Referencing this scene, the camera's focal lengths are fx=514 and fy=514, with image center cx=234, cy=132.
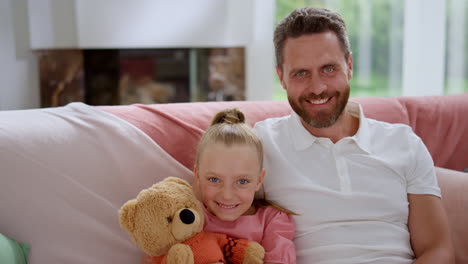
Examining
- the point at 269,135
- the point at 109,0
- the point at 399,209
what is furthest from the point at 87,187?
the point at 109,0

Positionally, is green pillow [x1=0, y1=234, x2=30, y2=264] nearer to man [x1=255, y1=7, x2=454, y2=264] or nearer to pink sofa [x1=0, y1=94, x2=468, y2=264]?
pink sofa [x1=0, y1=94, x2=468, y2=264]

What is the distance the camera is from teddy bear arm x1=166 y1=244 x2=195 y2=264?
118 cm

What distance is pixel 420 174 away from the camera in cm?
150

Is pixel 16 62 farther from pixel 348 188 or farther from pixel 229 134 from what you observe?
pixel 348 188

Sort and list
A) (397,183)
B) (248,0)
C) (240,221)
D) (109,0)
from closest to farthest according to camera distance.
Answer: (240,221) → (397,183) → (109,0) → (248,0)

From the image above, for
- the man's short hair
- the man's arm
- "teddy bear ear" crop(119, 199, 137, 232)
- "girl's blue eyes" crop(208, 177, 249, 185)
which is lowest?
the man's arm

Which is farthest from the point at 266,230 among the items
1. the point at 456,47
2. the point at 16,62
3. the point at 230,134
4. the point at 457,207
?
the point at 456,47

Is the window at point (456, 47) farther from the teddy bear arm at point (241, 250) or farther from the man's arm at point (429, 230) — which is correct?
the teddy bear arm at point (241, 250)

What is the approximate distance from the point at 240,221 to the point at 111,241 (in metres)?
0.37

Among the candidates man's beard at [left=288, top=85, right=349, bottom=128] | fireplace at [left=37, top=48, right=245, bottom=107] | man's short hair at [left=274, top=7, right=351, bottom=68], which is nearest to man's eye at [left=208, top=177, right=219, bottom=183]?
man's beard at [left=288, top=85, right=349, bottom=128]

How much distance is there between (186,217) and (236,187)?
159mm

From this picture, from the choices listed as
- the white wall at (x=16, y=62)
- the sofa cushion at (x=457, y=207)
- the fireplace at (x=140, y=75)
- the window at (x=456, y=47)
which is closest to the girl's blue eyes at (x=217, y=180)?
the sofa cushion at (x=457, y=207)

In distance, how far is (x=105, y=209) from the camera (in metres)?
1.43

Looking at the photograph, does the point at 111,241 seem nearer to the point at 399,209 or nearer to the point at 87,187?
the point at 87,187
